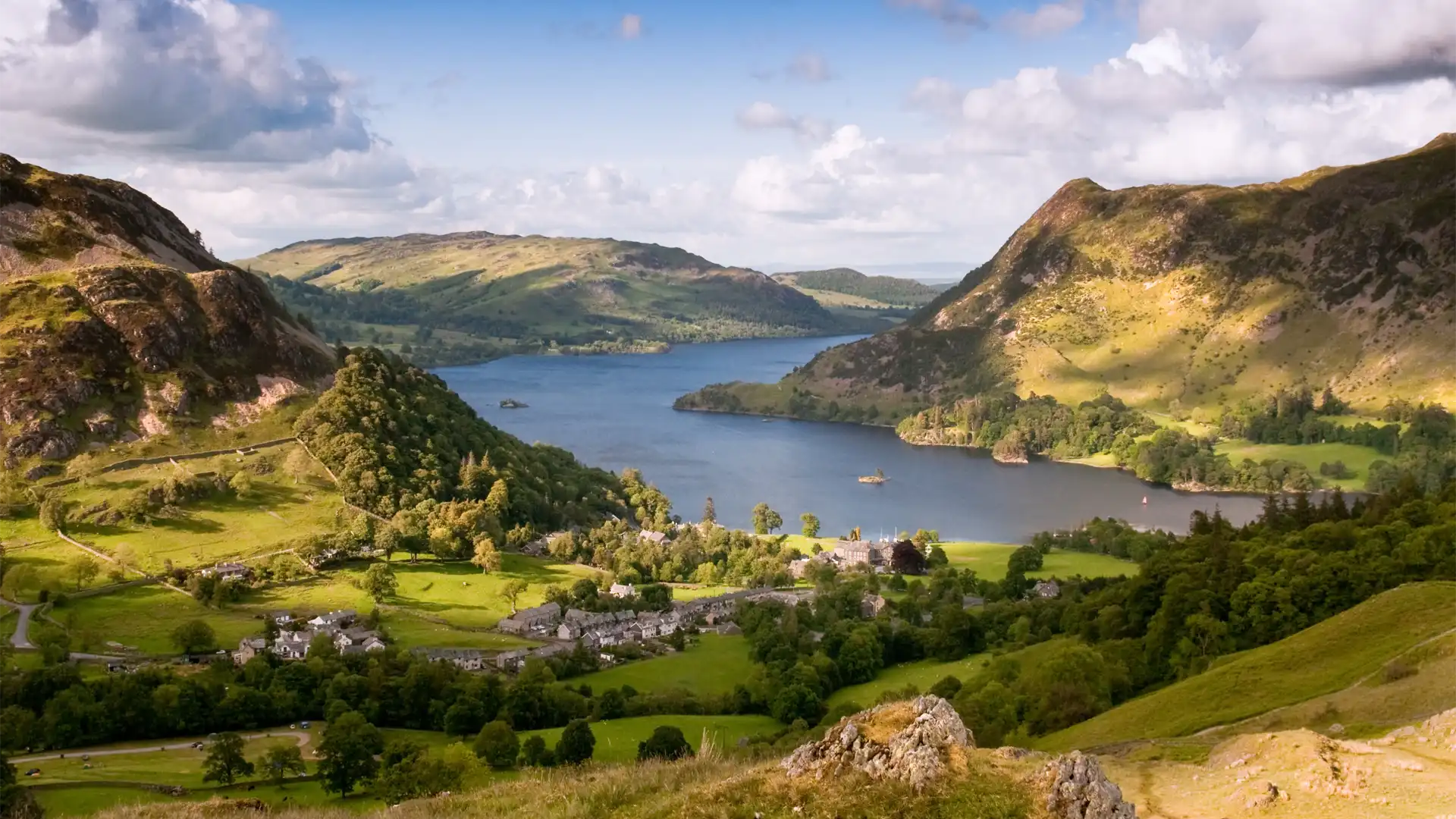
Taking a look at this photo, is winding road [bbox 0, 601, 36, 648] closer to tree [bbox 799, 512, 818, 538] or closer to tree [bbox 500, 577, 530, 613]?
tree [bbox 500, 577, 530, 613]

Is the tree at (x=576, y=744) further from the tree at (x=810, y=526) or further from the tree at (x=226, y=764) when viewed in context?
the tree at (x=810, y=526)

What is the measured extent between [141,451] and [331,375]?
82.1 feet

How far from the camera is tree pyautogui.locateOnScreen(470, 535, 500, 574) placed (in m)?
90.2

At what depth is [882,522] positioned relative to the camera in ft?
442

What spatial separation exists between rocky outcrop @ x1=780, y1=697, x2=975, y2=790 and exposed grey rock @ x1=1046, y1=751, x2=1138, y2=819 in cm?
132

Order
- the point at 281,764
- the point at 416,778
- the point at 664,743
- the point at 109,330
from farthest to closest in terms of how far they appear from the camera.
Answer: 1. the point at 109,330
2. the point at 664,743
3. the point at 281,764
4. the point at 416,778

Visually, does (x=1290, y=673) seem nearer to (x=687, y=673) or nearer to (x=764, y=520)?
(x=687, y=673)

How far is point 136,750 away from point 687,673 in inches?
1291

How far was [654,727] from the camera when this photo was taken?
54.8 metres

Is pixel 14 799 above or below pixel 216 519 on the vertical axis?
above

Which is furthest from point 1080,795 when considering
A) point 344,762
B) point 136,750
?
point 136,750

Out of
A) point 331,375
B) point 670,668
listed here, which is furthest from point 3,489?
point 670,668

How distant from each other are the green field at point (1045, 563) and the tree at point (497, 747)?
196 feet

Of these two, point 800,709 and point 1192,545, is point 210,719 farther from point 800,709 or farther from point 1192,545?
point 1192,545
